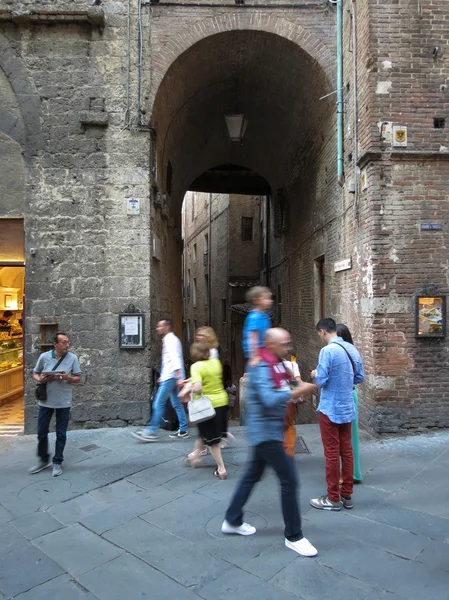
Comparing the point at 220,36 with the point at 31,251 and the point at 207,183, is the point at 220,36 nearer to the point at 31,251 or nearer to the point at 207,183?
the point at 31,251

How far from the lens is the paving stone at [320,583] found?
264 cm

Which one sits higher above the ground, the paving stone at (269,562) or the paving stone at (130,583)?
the paving stone at (269,562)

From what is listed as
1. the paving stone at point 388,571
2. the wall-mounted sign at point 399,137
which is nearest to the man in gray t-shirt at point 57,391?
the paving stone at point 388,571

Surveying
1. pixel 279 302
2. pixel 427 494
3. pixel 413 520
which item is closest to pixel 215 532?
pixel 413 520

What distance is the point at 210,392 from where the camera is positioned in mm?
4441

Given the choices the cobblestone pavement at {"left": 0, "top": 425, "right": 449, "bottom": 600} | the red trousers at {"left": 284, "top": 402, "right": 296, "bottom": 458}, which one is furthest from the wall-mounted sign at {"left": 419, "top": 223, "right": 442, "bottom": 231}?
the red trousers at {"left": 284, "top": 402, "right": 296, "bottom": 458}

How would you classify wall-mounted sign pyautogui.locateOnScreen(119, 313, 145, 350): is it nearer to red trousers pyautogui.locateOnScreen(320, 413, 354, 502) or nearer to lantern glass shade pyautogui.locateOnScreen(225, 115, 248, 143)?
red trousers pyautogui.locateOnScreen(320, 413, 354, 502)

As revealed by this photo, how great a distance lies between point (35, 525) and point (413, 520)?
10.5 ft

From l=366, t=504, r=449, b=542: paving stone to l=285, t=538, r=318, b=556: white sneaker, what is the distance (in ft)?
2.74

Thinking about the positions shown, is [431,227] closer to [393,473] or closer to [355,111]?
[355,111]

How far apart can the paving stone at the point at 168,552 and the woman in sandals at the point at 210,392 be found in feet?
3.48

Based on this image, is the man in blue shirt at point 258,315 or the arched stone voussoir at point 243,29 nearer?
the man in blue shirt at point 258,315

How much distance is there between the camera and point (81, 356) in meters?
6.59

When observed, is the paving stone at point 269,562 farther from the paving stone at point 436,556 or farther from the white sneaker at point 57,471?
the white sneaker at point 57,471
